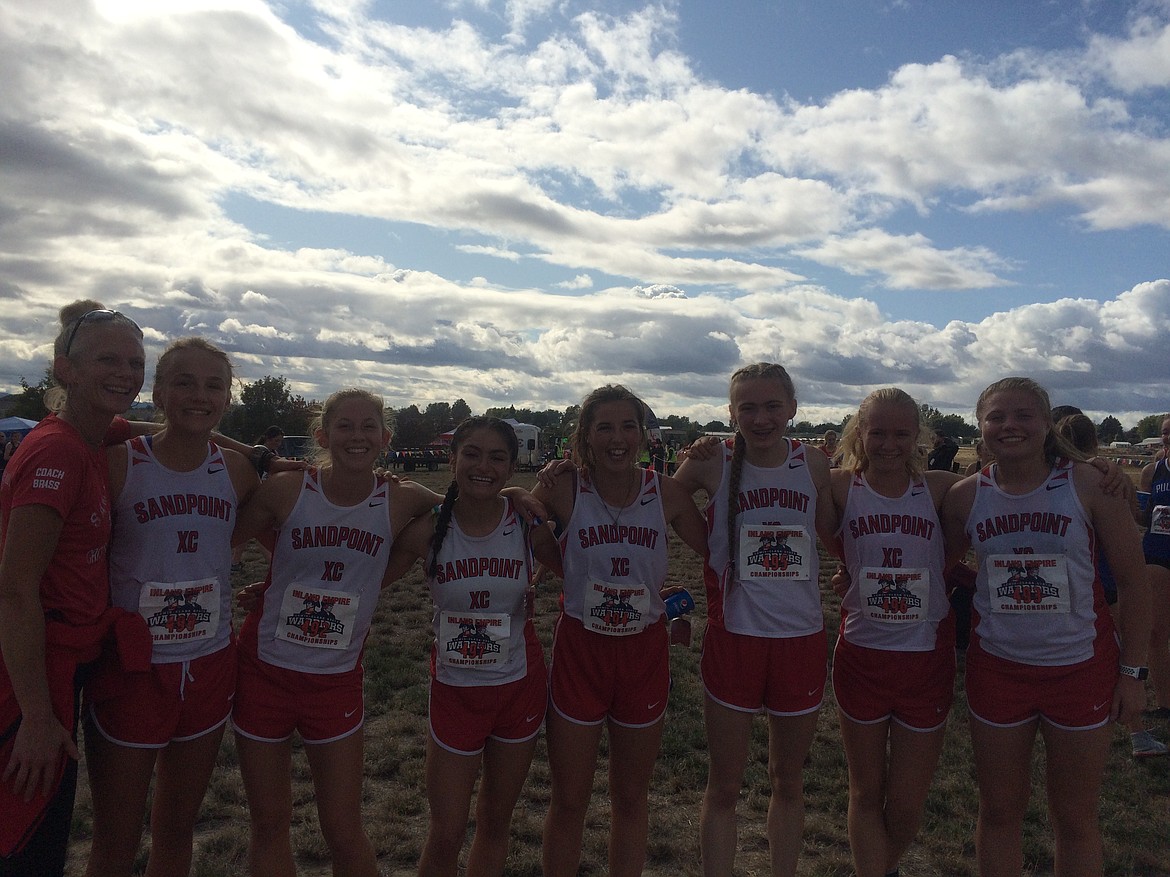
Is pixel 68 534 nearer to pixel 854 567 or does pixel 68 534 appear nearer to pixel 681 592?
pixel 681 592

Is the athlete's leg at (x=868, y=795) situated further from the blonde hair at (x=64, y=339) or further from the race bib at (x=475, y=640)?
the blonde hair at (x=64, y=339)

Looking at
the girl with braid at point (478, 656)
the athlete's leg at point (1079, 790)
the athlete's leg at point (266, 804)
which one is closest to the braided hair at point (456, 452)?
the girl with braid at point (478, 656)

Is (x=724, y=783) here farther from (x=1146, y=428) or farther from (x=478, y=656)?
(x=1146, y=428)

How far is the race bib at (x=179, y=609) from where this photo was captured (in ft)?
8.09

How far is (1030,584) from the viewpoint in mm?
2748

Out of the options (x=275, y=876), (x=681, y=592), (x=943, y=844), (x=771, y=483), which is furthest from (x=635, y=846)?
(x=943, y=844)

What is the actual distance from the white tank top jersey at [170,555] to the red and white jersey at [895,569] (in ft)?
8.07

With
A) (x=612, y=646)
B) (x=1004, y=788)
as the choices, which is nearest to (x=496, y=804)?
(x=612, y=646)

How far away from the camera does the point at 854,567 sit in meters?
3.07

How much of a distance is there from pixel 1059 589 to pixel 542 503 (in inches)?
79.0

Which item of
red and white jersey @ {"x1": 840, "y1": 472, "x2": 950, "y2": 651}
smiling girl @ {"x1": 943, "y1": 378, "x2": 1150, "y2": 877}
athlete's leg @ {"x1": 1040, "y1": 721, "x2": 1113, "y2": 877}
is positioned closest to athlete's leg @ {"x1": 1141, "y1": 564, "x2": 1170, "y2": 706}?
smiling girl @ {"x1": 943, "y1": 378, "x2": 1150, "y2": 877}

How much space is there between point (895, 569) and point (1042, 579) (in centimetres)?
51

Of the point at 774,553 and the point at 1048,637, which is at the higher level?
the point at 774,553

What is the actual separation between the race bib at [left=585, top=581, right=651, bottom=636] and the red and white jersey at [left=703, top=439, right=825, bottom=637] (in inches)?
12.7
